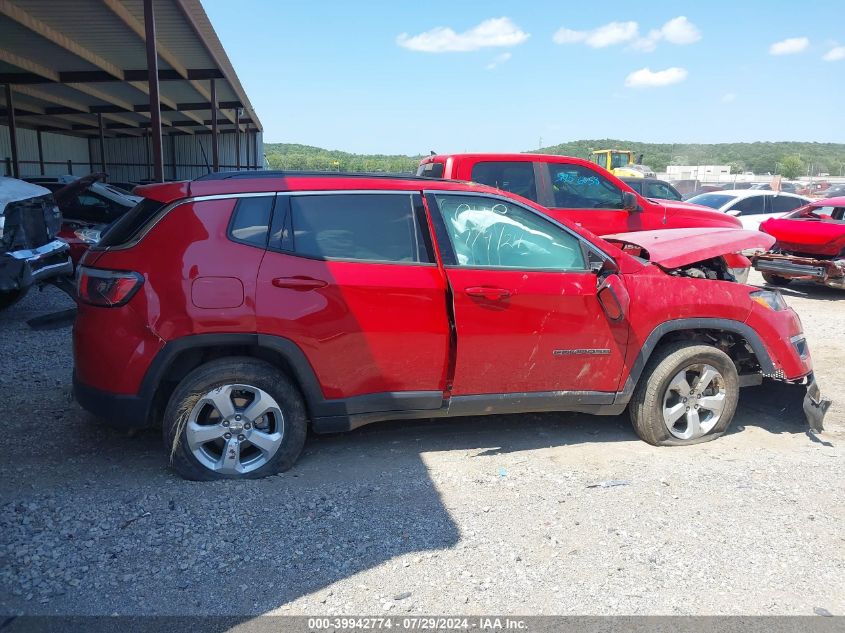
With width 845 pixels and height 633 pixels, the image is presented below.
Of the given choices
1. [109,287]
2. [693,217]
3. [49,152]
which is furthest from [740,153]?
[109,287]

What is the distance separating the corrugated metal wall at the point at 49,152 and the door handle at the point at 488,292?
27449mm

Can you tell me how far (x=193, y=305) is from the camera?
3.72 metres

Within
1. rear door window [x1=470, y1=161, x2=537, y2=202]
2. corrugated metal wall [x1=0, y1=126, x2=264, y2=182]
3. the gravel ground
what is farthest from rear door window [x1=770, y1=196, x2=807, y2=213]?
corrugated metal wall [x1=0, y1=126, x2=264, y2=182]

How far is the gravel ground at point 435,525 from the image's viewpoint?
2920mm

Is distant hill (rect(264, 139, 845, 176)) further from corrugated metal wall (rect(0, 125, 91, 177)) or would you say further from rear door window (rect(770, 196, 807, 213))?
rear door window (rect(770, 196, 807, 213))

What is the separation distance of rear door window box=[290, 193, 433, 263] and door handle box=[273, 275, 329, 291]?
6.5 inches

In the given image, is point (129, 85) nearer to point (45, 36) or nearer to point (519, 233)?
point (45, 36)

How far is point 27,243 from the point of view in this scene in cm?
781

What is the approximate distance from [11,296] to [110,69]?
11.0 metres

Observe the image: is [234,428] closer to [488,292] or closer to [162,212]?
[162,212]

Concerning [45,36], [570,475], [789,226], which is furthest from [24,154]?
[570,475]

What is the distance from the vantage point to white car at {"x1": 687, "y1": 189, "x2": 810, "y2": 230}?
1488 cm

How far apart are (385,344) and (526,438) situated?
1.44 metres

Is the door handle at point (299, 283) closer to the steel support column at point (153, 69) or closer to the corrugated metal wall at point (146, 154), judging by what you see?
the steel support column at point (153, 69)
